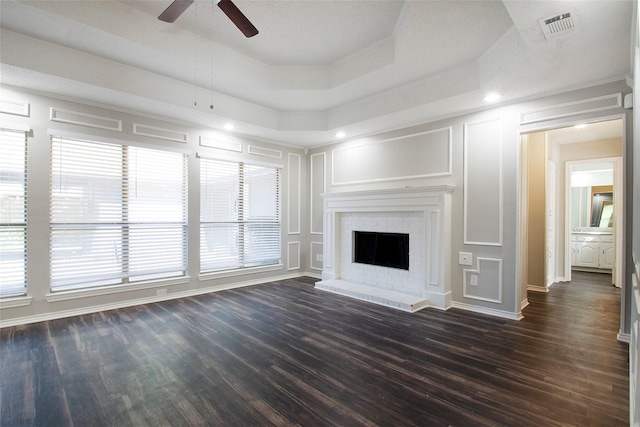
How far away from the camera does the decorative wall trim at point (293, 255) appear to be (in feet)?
20.3

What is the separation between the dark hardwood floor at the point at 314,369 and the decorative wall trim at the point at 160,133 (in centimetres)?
249

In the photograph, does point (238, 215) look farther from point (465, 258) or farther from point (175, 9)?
point (465, 258)

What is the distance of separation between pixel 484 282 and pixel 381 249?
5.27ft

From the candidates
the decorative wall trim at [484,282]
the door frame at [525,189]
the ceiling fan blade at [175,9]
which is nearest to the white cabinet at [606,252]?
the door frame at [525,189]

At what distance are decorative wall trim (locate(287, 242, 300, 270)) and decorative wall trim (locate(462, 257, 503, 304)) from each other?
10.8 feet

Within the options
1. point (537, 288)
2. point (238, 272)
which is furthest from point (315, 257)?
point (537, 288)

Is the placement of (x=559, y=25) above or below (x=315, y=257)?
above

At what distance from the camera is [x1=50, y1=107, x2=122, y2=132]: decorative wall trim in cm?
368

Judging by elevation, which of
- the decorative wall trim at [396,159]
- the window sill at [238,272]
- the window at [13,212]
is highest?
the decorative wall trim at [396,159]

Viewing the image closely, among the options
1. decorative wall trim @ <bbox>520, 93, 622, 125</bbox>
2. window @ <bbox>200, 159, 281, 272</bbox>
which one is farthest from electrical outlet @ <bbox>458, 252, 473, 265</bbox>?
window @ <bbox>200, 159, 281, 272</bbox>

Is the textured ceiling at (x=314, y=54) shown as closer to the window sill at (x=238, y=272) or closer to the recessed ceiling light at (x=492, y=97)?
the recessed ceiling light at (x=492, y=97)

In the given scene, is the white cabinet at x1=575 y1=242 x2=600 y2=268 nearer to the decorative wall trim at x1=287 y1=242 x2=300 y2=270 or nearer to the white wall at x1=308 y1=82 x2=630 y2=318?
the white wall at x1=308 y1=82 x2=630 y2=318

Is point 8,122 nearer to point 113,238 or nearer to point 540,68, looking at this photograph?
point 113,238

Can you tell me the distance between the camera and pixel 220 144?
514cm
